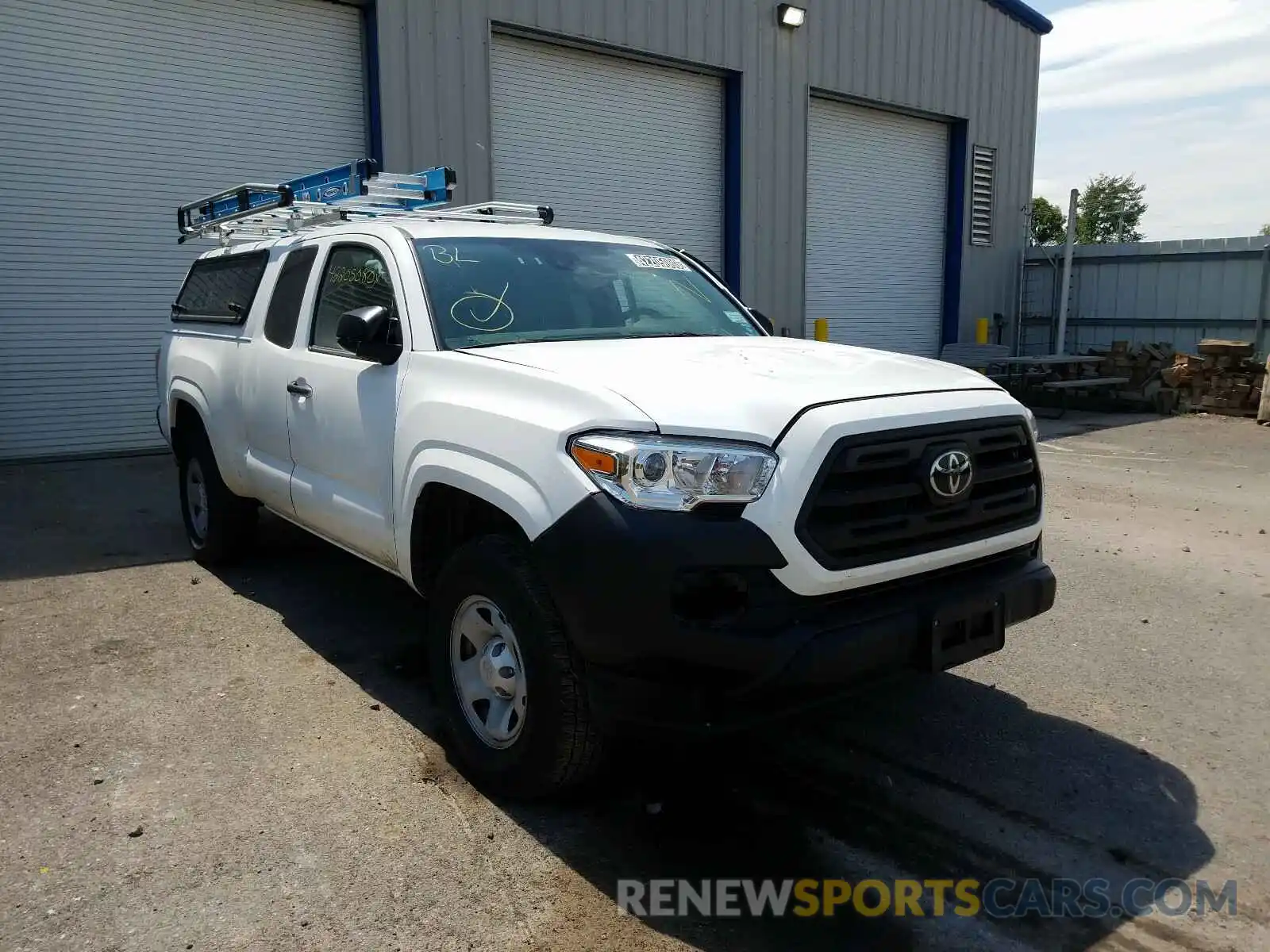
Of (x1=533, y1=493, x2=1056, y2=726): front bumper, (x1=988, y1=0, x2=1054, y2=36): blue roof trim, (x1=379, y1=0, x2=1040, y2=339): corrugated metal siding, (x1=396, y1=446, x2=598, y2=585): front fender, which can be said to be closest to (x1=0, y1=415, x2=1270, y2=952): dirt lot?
(x1=533, y1=493, x2=1056, y2=726): front bumper

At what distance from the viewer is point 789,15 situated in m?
14.3

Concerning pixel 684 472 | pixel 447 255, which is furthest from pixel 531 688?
pixel 447 255

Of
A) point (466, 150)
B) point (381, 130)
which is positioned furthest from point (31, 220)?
point (466, 150)

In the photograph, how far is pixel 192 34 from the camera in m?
10.2

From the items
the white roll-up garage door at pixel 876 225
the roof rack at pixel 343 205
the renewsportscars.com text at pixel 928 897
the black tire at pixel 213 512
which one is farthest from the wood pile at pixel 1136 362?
the renewsportscars.com text at pixel 928 897

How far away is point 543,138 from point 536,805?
10.6m

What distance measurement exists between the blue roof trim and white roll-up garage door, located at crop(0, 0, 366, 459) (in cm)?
1239

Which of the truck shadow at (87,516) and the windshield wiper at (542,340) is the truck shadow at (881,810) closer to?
the windshield wiper at (542,340)

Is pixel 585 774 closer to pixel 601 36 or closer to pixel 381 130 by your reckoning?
pixel 381 130

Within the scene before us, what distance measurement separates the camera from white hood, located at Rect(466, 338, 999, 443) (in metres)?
2.96

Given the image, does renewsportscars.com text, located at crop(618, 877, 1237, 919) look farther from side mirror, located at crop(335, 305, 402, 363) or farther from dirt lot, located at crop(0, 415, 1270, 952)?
side mirror, located at crop(335, 305, 402, 363)

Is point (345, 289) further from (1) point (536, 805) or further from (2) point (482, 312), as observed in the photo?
(1) point (536, 805)

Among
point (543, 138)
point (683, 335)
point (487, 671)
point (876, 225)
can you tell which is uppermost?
point (543, 138)

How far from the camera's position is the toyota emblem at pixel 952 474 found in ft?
10.3
